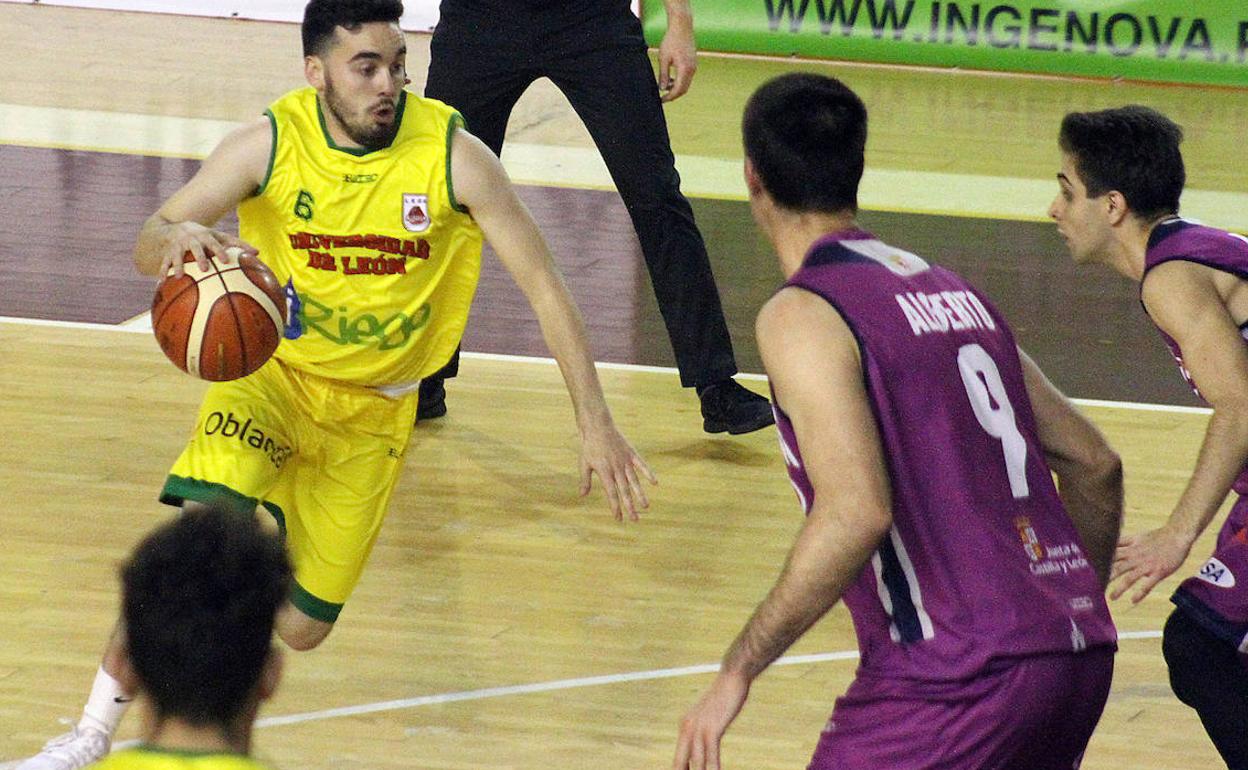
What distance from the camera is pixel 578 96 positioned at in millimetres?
7074

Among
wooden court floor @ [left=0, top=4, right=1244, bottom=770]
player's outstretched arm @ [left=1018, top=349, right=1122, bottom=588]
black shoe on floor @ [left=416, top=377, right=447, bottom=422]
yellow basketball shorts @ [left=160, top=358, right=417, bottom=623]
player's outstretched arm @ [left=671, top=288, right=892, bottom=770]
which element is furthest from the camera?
black shoe on floor @ [left=416, top=377, right=447, bottom=422]

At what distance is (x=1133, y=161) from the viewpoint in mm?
3945

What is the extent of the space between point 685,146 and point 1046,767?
912cm

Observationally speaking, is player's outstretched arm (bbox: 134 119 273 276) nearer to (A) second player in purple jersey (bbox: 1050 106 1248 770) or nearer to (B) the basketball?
(B) the basketball

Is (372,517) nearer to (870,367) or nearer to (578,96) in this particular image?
(870,367)

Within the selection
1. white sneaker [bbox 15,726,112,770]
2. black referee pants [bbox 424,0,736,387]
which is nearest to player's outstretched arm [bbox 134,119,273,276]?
white sneaker [bbox 15,726,112,770]

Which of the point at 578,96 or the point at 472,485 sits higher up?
the point at 578,96

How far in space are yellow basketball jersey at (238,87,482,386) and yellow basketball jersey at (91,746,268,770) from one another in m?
2.82

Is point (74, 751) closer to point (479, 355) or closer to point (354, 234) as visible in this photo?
point (354, 234)

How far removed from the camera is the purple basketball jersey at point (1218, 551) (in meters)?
3.85

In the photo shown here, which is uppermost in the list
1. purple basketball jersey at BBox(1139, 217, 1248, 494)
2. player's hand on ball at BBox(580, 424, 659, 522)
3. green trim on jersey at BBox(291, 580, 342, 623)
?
purple basketball jersey at BBox(1139, 217, 1248, 494)

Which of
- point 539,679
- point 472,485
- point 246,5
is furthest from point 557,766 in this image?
point 246,5

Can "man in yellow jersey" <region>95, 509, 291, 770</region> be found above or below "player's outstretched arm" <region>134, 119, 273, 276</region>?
above

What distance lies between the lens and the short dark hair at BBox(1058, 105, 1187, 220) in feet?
12.9
